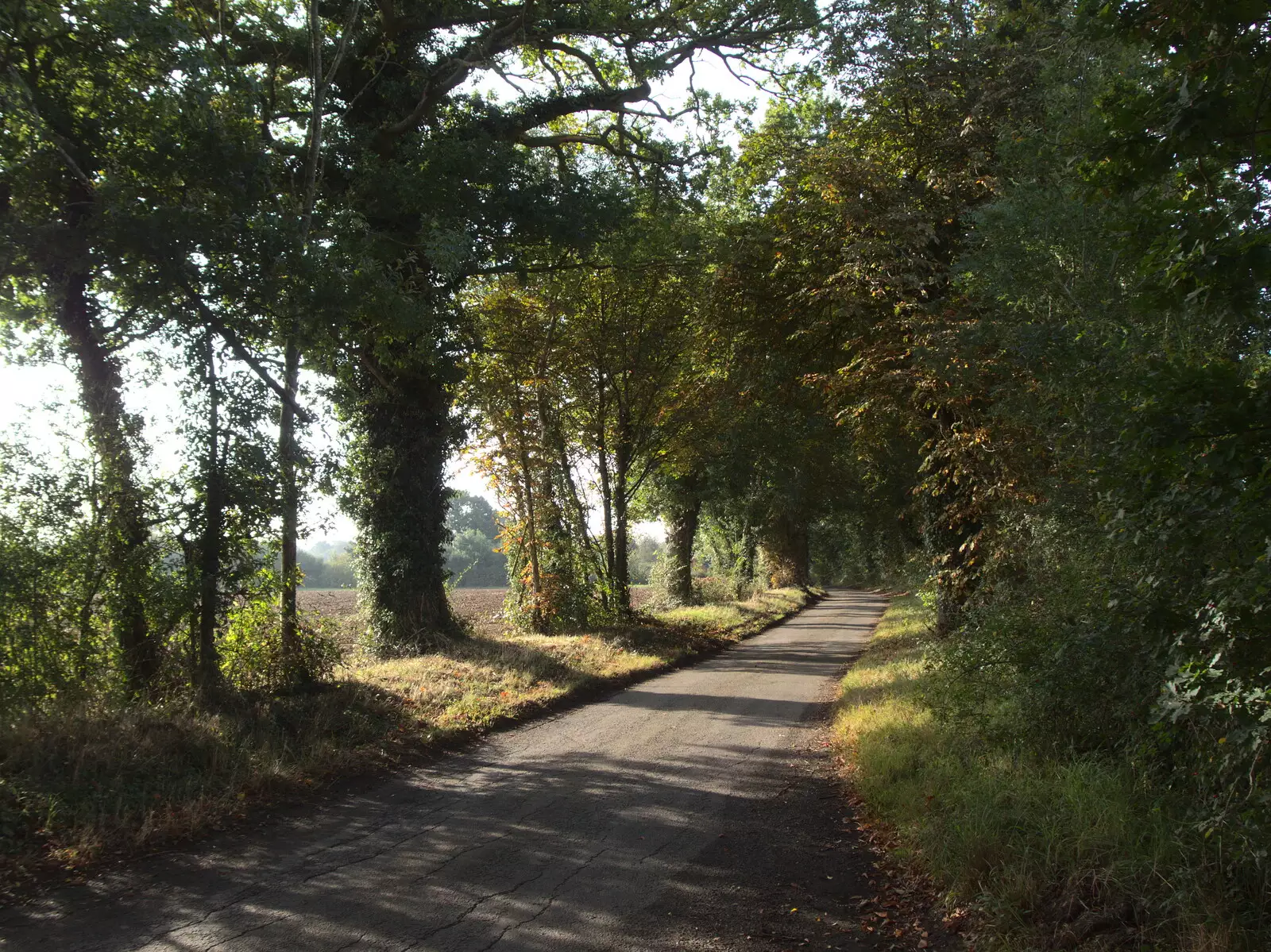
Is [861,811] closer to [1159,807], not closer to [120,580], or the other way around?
[1159,807]

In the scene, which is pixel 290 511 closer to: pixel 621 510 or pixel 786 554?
pixel 621 510

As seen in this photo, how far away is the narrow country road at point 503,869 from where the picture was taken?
445 cm

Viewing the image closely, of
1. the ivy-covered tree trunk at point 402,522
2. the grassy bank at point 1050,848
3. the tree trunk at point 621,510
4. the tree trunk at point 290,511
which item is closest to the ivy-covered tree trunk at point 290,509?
the tree trunk at point 290,511

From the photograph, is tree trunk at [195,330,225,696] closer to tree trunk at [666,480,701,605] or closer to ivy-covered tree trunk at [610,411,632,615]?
ivy-covered tree trunk at [610,411,632,615]

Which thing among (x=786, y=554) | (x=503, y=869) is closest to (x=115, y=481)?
(x=503, y=869)

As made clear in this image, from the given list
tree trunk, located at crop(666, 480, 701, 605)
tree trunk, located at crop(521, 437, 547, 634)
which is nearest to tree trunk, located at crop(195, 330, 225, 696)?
tree trunk, located at crop(521, 437, 547, 634)

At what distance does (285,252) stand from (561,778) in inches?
233

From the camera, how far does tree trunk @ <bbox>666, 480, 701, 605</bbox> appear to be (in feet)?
90.7

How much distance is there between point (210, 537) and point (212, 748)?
2.25 metres

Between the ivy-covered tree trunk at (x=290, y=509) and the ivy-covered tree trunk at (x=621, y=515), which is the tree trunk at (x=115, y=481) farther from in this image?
the ivy-covered tree trunk at (x=621, y=515)

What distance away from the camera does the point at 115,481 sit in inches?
298

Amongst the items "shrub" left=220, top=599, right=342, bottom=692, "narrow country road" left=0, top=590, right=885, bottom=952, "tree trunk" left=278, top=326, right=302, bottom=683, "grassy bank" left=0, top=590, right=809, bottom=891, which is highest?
"tree trunk" left=278, top=326, right=302, bottom=683

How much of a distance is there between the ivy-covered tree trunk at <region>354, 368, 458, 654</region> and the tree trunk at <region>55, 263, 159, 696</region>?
5199 millimetres

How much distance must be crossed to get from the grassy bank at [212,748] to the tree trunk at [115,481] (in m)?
0.73
